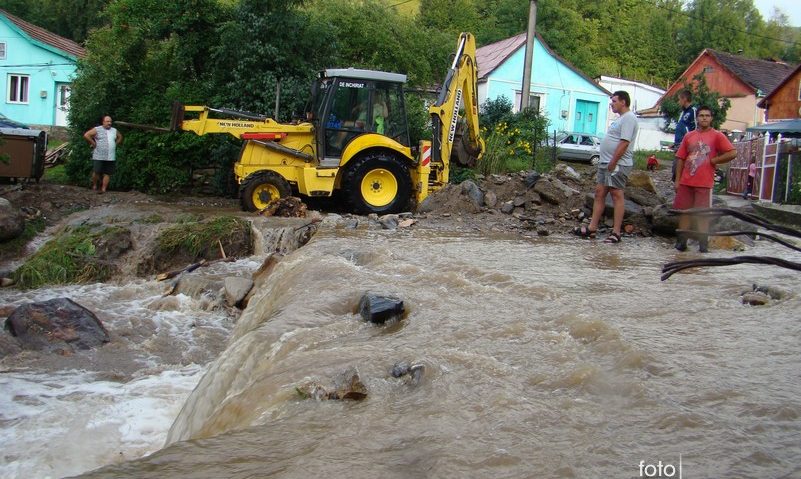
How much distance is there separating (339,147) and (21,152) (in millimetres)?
7283

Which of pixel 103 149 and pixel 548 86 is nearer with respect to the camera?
pixel 103 149

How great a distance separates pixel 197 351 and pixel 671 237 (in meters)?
6.46

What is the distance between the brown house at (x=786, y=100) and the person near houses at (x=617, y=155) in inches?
1155

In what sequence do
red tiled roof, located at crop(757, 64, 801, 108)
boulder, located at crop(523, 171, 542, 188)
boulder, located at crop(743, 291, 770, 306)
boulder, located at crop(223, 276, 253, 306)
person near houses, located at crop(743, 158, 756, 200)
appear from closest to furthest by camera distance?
boulder, located at crop(743, 291, 770, 306)
boulder, located at crop(223, 276, 253, 306)
boulder, located at crop(523, 171, 542, 188)
person near houses, located at crop(743, 158, 756, 200)
red tiled roof, located at crop(757, 64, 801, 108)

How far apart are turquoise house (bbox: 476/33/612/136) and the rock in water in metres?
29.4

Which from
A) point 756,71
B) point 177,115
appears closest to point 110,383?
point 177,115

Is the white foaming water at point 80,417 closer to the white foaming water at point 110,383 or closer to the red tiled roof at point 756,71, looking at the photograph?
the white foaming water at point 110,383

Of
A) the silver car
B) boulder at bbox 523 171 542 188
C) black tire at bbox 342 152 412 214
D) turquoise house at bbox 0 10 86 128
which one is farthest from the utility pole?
turquoise house at bbox 0 10 86 128

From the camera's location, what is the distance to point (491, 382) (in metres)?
4.22

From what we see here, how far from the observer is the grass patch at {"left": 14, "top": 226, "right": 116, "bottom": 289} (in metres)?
10.9

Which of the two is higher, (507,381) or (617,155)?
(617,155)

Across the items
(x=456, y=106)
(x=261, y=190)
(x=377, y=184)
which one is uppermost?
(x=456, y=106)

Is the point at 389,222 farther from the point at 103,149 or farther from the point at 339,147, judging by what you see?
the point at 103,149

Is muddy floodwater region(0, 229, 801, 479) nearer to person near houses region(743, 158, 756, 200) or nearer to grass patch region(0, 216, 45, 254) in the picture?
grass patch region(0, 216, 45, 254)
